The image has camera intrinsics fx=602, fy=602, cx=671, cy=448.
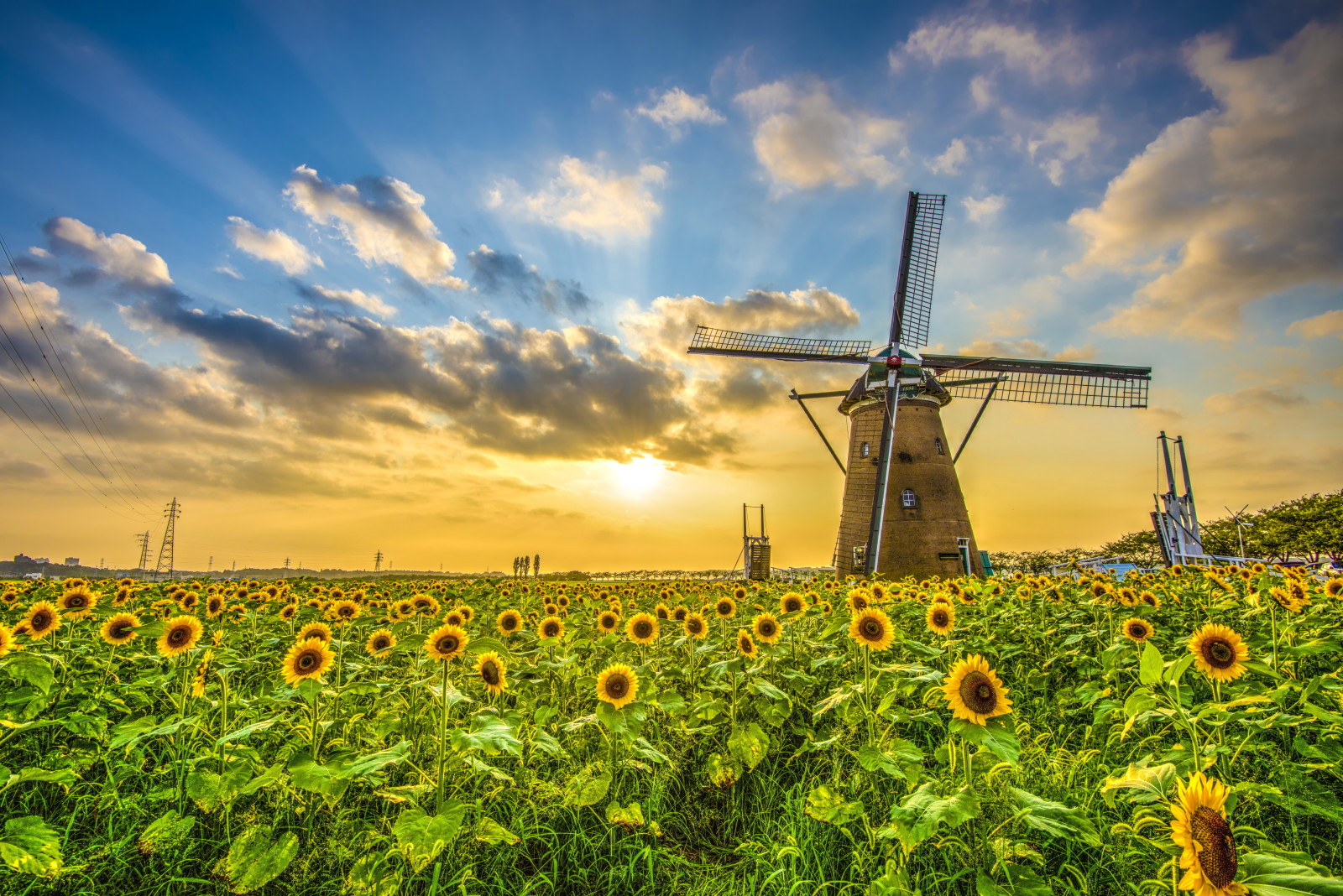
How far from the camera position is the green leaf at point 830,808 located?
2941 mm

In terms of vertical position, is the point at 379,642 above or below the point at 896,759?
above

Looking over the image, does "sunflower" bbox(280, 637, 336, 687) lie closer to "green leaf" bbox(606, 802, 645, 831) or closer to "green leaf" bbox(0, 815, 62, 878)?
"green leaf" bbox(0, 815, 62, 878)

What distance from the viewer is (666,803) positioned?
387 cm

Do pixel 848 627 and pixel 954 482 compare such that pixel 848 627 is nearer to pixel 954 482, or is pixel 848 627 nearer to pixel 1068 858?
pixel 1068 858

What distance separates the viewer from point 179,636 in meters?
3.71

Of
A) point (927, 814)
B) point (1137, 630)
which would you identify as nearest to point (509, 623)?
point (927, 814)

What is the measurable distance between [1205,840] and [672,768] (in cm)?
280

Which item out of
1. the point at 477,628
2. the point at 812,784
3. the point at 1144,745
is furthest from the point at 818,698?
the point at 477,628

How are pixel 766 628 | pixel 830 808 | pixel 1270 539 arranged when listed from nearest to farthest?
pixel 830 808
pixel 766 628
pixel 1270 539

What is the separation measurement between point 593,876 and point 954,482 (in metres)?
21.7

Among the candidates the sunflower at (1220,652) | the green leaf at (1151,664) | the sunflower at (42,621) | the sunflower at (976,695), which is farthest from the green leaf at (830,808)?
the sunflower at (42,621)

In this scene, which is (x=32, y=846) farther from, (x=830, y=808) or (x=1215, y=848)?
(x=1215, y=848)

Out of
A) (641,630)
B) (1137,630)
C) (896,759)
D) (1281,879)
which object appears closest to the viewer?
(1281,879)

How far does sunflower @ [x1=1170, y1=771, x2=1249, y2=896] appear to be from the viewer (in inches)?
62.4
